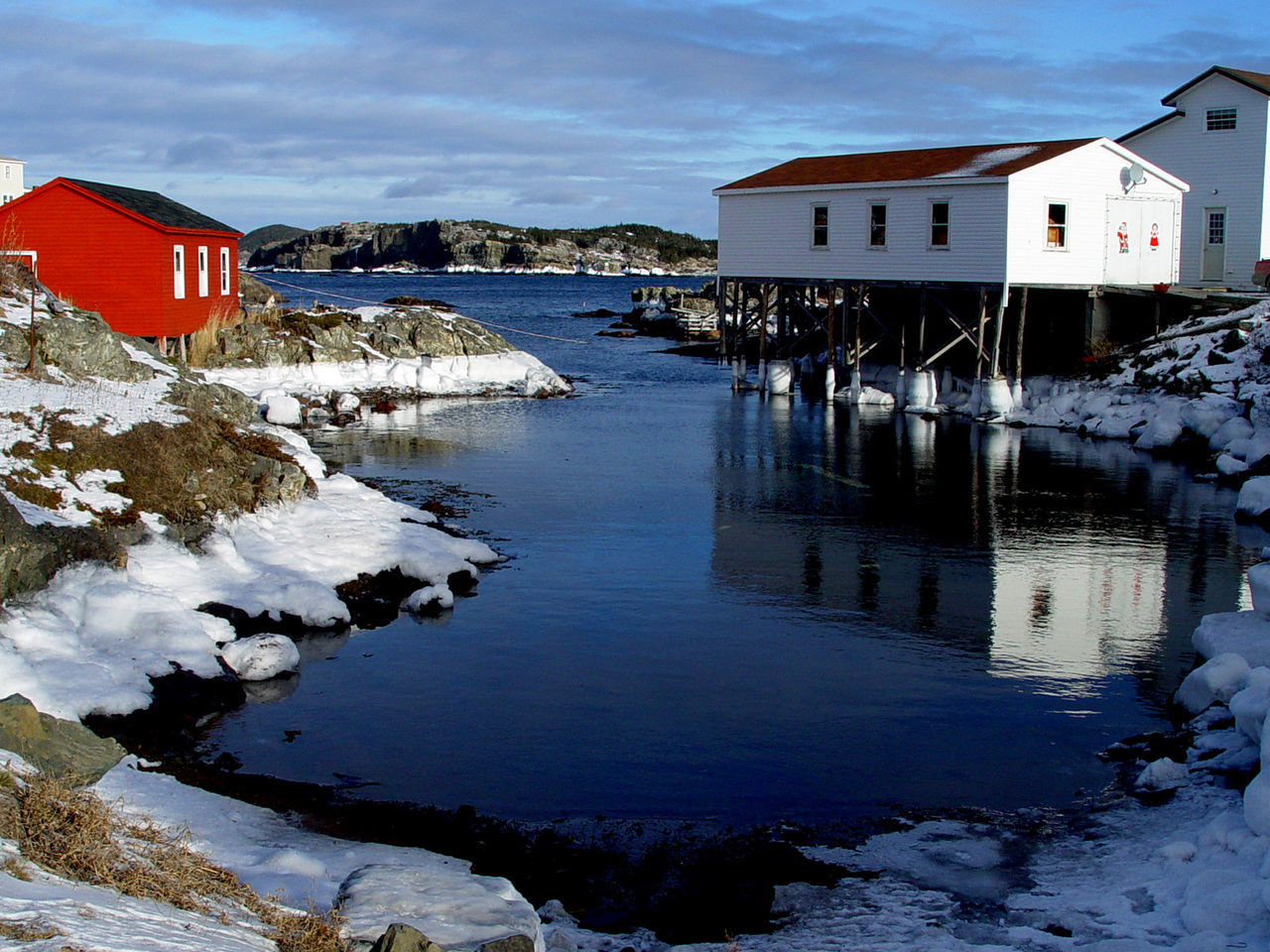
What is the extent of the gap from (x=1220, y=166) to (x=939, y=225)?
11.6 metres

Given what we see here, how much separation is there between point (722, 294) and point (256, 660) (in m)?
31.8

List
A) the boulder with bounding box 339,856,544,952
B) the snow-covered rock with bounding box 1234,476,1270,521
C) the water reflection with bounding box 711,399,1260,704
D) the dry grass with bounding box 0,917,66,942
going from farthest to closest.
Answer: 1. the snow-covered rock with bounding box 1234,476,1270,521
2. the water reflection with bounding box 711,399,1260,704
3. the boulder with bounding box 339,856,544,952
4. the dry grass with bounding box 0,917,66,942

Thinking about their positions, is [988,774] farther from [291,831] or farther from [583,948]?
[291,831]

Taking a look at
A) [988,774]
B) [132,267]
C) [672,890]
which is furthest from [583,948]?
[132,267]

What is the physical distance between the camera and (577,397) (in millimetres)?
41156

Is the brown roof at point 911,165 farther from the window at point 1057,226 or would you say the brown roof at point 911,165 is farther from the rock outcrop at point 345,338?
the rock outcrop at point 345,338

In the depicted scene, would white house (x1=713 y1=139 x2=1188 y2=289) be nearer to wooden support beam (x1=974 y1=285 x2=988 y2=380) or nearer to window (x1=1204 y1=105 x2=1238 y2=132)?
wooden support beam (x1=974 y1=285 x2=988 y2=380)

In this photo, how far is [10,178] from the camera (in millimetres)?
84438

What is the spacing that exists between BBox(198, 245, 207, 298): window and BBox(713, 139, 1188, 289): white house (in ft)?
52.5

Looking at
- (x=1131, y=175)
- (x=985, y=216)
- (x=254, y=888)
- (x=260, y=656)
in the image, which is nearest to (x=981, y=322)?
(x=985, y=216)

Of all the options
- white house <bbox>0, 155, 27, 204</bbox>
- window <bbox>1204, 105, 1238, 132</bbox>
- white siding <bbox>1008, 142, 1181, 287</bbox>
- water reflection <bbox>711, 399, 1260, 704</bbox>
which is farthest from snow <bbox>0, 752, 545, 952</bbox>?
white house <bbox>0, 155, 27, 204</bbox>

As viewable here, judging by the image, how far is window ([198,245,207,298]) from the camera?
35.0 m

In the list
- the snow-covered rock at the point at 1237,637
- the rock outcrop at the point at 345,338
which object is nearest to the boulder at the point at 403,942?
the snow-covered rock at the point at 1237,637

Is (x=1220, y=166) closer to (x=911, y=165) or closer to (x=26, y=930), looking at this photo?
(x=911, y=165)
